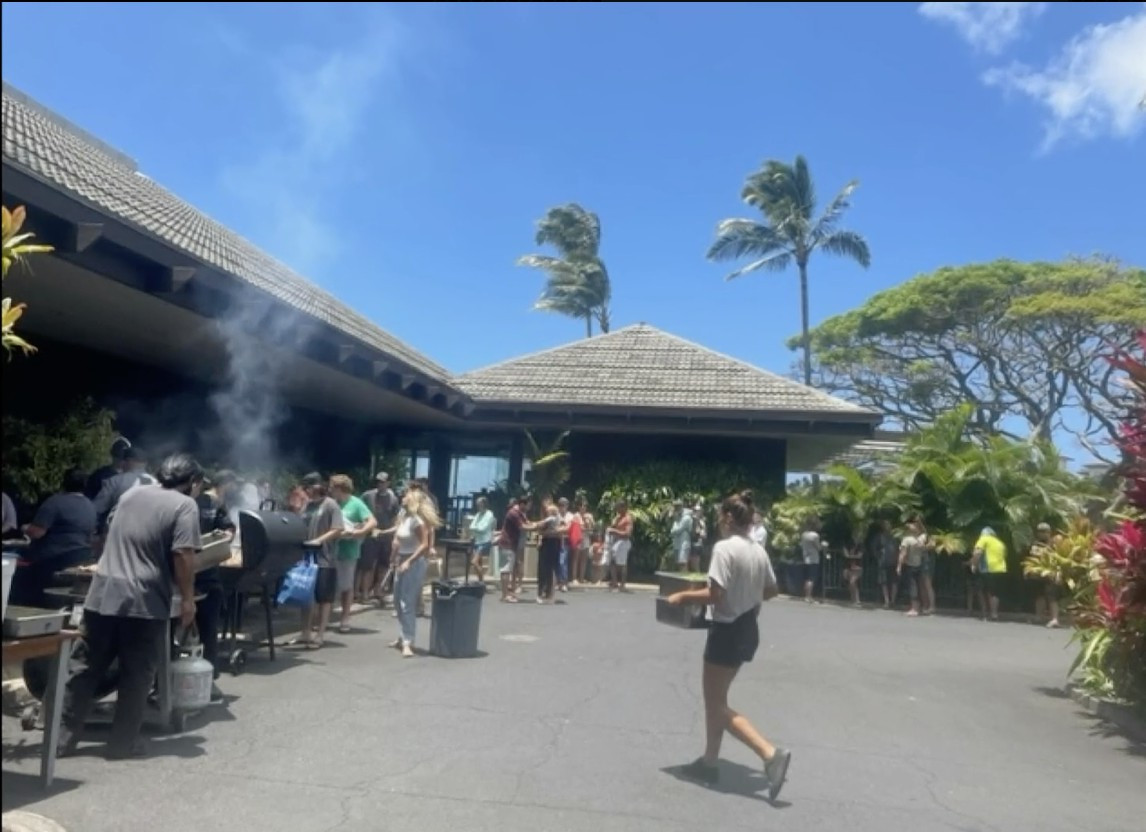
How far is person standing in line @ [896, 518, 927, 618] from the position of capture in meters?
18.0

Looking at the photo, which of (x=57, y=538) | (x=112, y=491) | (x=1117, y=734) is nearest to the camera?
(x=57, y=538)

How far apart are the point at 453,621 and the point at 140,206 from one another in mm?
5742

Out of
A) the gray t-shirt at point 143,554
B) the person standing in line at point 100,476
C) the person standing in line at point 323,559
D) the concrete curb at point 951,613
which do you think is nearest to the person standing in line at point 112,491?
the person standing in line at point 100,476

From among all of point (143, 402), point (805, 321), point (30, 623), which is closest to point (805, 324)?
point (805, 321)

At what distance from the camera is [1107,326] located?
81.6ft

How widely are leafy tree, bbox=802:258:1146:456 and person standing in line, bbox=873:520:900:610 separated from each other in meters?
6.96

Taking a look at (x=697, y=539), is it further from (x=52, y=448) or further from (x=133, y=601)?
(x=133, y=601)

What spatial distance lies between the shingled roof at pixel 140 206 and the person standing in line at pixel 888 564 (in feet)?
30.1

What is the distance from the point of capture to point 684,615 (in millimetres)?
6398

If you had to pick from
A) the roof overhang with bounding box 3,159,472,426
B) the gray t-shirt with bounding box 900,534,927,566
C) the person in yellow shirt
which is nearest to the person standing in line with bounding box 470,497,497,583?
the roof overhang with bounding box 3,159,472,426

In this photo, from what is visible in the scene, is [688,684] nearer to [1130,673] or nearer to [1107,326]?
[1130,673]

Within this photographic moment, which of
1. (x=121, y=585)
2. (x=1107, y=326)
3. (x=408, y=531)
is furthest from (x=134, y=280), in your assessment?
(x=1107, y=326)

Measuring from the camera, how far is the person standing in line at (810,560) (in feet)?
63.3

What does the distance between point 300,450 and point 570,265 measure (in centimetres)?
2659
